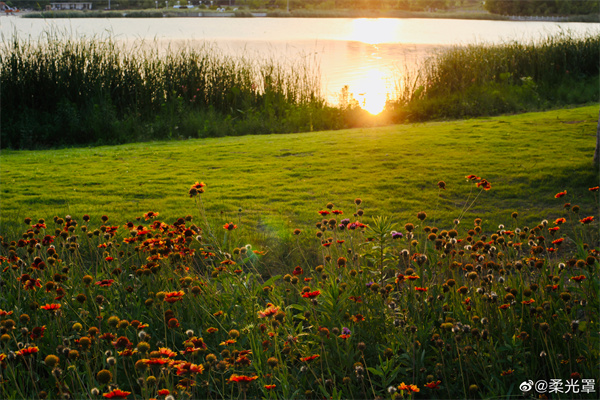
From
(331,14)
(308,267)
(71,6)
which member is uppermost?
(331,14)

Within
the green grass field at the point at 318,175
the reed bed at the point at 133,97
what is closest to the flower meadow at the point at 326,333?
the green grass field at the point at 318,175

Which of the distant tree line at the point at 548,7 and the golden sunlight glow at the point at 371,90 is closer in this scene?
the golden sunlight glow at the point at 371,90

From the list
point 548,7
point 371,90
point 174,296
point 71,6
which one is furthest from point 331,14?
point 174,296

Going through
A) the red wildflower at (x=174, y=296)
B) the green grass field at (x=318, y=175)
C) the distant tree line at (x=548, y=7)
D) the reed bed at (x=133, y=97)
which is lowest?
the green grass field at (x=318, y=175)

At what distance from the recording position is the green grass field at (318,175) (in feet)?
16.6

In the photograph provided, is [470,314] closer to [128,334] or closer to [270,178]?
[128,334]

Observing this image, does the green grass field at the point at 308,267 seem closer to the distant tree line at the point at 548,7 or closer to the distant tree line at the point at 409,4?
the distant tree line at the point at 409,4

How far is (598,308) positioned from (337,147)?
586cm

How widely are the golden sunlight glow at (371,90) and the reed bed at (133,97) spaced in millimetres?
1116

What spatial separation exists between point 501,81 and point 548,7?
17.4 m

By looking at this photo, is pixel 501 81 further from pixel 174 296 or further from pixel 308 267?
pixel 174 296

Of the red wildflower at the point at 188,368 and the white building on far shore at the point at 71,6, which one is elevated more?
the white building on far shore at the point at 71,6

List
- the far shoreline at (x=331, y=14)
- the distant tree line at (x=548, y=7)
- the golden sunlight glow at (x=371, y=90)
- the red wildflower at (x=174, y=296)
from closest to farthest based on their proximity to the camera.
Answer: the red wildflower at (x=174, y=296) < the golden sunlight glow at (x=371, y=90) < the distant tree line at (x=548, y=7) < the far shoreline at (x=331, y=14)

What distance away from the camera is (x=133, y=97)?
1112cm
